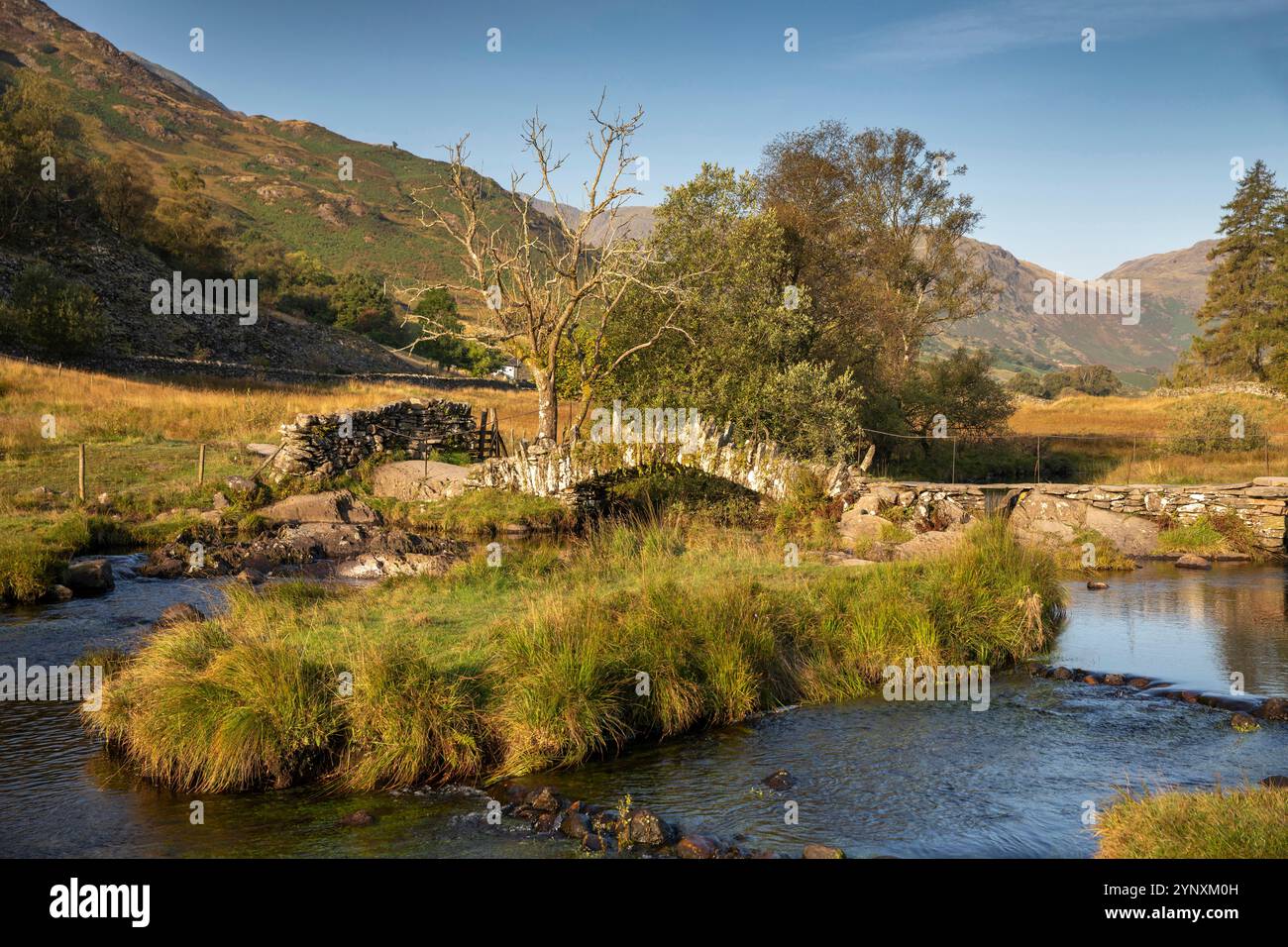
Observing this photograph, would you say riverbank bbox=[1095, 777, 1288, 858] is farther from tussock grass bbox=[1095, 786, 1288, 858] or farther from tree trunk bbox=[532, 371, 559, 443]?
tree trunk bbox=[532, 371, 559, 443]

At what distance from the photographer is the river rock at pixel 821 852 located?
7957 millimetres

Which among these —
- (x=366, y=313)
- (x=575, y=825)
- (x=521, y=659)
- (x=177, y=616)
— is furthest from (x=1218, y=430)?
(x=366, y=313)

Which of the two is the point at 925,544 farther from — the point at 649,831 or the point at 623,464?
the point at 649,831

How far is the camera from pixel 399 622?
13.4m

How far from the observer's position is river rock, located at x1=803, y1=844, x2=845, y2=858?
796 centimetres

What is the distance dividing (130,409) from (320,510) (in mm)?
15511

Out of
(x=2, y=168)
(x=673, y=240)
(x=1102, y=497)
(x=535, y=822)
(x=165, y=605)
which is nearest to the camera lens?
(x=535, y=822)

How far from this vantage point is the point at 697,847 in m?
8.14

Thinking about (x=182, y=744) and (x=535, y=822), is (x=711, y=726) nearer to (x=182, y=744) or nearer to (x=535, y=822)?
(x=535, y=822)

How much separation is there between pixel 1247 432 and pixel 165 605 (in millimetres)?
39642

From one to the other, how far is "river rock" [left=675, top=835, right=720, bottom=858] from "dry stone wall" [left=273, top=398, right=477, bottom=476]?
23.2 m

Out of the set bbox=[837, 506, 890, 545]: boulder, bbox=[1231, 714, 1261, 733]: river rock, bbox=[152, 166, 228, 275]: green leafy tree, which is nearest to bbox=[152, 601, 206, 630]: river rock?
bbox=[1231, 714, 1261, 733]: river rock
